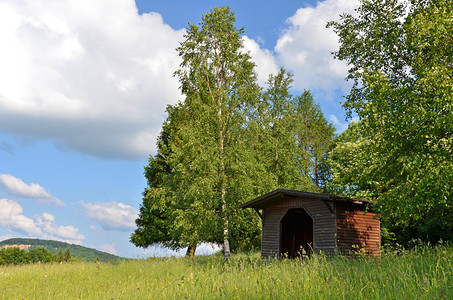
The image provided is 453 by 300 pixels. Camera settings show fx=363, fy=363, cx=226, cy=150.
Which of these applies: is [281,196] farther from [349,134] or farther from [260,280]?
[260,280]

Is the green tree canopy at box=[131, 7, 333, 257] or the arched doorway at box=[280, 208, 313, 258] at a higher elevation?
the green tree canopy at box=[131, 7, 333, 257]

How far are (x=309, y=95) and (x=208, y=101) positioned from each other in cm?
2298

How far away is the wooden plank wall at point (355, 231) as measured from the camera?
18984mm

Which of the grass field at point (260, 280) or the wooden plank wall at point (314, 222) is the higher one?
the wooden plank wall at point (314, 222)

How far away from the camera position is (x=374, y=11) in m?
20.5

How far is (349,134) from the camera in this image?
20.9 m

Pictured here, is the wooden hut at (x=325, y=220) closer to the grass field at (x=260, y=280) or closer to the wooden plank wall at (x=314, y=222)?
the wooden plank wall at (x=314, y=222)

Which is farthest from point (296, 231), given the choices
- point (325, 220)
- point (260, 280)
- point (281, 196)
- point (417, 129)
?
point (260, 280)

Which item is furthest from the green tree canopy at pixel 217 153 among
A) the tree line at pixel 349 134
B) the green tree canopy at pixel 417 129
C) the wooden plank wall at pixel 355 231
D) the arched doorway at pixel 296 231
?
the green tree canopy at pixel 417 129

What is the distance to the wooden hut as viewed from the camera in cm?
1866

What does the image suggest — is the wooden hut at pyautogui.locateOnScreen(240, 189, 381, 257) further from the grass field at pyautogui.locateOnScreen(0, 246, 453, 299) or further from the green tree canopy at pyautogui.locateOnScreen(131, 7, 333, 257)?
the grass field at pyautogui.locateOnScreen(0, 246, 453, 299)

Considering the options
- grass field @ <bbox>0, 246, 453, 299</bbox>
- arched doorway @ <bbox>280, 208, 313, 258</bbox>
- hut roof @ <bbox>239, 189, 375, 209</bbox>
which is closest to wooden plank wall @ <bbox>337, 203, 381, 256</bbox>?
hut roof @ <bbox>239, 189, 375, 209</bbox>

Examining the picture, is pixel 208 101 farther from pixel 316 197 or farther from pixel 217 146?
pixel 316 197

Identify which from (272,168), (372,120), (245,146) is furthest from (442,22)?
(272,168)
